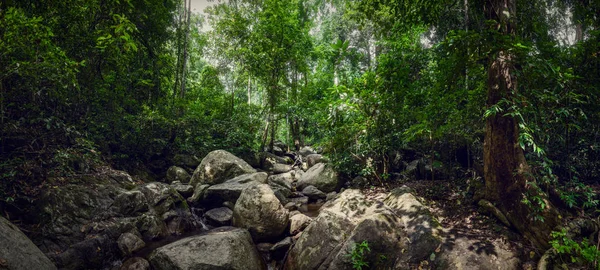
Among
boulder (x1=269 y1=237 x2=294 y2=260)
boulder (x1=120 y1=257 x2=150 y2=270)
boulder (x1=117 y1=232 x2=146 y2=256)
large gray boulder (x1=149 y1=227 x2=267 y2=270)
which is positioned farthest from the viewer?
boulder (x1=269 y1=237 x2=294 y2=260)

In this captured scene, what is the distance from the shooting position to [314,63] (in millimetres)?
30125

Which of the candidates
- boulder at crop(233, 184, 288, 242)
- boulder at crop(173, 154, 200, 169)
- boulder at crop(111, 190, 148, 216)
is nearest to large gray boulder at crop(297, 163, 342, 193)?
boulder at crop(233, 184, 288, 242)

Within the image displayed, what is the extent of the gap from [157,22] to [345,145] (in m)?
11.1

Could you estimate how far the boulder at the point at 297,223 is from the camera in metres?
7.77

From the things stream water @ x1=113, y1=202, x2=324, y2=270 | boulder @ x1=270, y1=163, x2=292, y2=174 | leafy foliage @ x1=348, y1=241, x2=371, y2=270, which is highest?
leafy foliage @ x1=348, y1=241, x2=371, y2=270

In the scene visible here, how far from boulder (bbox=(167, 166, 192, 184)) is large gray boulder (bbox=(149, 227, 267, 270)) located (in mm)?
7039

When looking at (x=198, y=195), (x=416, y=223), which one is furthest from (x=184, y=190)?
(x=416, y=223)

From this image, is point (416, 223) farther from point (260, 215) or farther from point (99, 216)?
→ point (99, 216)

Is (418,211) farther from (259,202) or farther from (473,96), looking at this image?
(259,202)

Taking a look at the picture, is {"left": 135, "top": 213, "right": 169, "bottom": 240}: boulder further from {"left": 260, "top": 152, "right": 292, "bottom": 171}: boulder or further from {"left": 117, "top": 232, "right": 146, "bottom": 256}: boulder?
{"left": 260, "top": 152, "right": 292, "bottom": 171}: boulder

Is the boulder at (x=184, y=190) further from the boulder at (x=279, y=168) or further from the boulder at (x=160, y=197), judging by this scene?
the boulder at (x=279, y=168)

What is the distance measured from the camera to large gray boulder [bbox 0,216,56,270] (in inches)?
170

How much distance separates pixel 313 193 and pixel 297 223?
329 centimetres

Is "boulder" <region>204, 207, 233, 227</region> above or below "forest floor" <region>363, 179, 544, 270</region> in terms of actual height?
below
